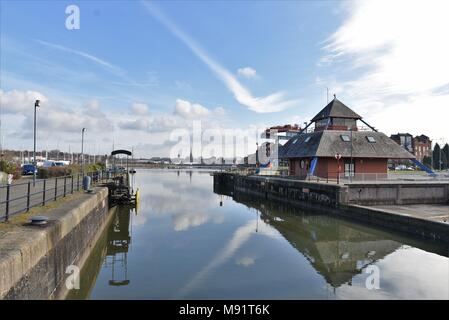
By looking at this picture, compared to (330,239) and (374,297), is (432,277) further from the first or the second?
(330,239)

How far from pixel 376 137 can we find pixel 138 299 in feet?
112

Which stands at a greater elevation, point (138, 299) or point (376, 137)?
point (376, 137)

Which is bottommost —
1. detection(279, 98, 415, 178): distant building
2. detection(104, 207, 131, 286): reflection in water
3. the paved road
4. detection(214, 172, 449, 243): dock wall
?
detection(104, 207, 131, 286): reflection in water

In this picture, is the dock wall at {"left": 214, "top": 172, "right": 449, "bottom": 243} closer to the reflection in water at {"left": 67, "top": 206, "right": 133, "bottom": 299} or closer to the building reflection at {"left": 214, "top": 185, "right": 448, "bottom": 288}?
the building reflection at {"left": 214, "top": 185, "right": 448, "bottom": 288}

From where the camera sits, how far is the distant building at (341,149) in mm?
33188

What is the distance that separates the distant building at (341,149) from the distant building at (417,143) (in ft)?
255

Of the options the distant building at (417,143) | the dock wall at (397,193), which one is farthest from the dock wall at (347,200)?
the distant building at (417,143)

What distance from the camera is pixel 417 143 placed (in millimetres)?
115062

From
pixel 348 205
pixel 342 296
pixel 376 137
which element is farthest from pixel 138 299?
pixel 376 137

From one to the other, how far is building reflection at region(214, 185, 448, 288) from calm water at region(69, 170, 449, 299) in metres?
0.04

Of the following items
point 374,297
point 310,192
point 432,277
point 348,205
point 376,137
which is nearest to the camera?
point 374,297

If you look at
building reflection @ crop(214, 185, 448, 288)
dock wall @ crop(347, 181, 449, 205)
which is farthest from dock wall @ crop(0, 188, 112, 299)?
dock wall @ crop(347, 181, 449, 205)

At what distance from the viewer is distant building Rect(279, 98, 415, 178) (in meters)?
33.2

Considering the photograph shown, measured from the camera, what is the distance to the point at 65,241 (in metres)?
10.2
